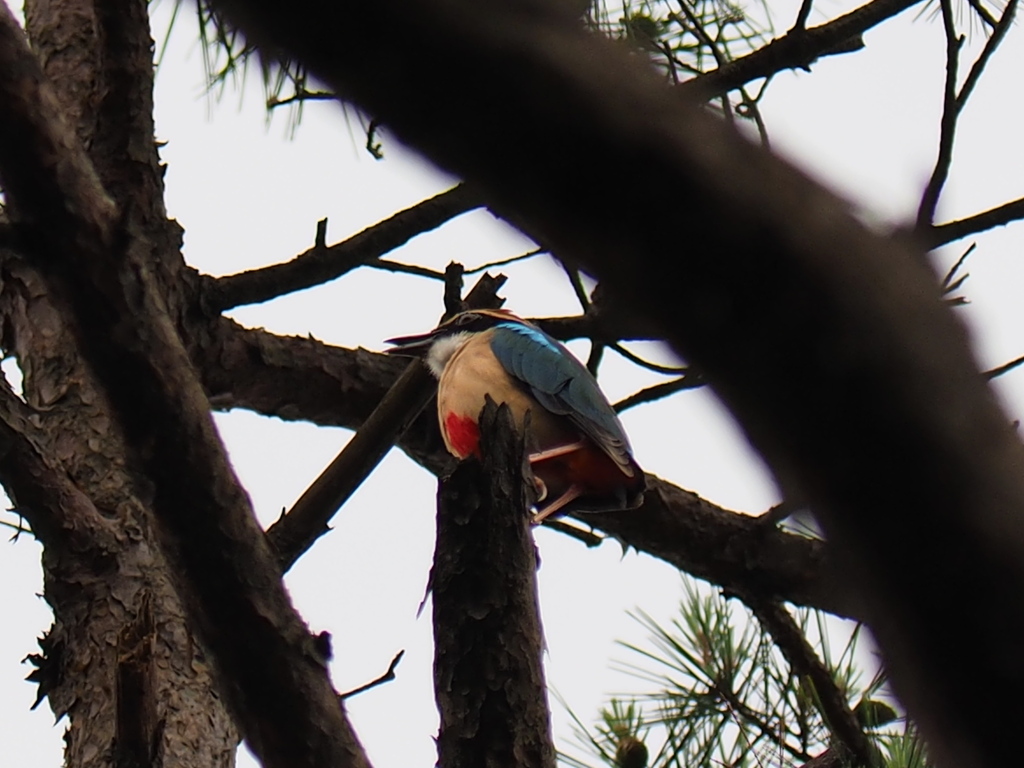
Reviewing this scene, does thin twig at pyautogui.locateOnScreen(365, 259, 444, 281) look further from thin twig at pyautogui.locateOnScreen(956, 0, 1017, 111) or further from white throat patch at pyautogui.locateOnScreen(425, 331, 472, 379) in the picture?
thin twig at pyautogui.locateOnScreen(956, 0, 1017, 111)

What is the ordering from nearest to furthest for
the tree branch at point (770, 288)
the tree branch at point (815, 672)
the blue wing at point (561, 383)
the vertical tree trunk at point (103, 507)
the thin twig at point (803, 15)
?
→ 1. the tree branch at point (770, 288)
2. the vertical tree trunk at point (103, 507)
3. the thin twig at point (803, 15)
4. the tree branch at point (815, 672)
5. the blue wing at point (561, 383)

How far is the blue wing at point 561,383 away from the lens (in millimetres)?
3861

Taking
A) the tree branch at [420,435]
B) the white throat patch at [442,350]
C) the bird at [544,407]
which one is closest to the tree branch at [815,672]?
the tree branch at [420,435]

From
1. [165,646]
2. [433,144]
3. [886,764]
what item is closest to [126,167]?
[165,646]

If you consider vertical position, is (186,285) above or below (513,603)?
above

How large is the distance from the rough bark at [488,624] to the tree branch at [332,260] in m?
1.51

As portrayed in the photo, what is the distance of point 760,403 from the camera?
0.51 m

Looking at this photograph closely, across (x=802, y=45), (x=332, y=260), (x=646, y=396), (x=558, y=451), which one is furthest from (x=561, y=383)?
(x=802, y=45)

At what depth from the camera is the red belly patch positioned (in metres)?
3.62

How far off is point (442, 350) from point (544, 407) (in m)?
0.40

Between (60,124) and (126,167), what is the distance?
5.59 ft

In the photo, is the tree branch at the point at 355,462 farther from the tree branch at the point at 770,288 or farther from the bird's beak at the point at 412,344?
the tree branch at the point at 770,288

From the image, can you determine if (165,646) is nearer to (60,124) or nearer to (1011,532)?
(60,124)

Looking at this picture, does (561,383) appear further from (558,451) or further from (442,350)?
(442,350)
